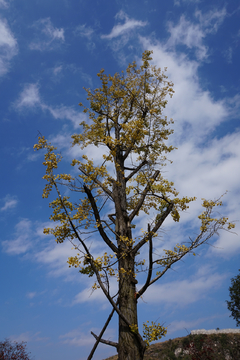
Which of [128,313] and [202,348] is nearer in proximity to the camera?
[128,313]

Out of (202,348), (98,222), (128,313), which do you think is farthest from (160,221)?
(202,348)

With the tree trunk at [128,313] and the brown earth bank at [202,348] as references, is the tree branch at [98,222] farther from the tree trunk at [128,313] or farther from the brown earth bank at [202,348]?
the brown earth bank at [202,348]

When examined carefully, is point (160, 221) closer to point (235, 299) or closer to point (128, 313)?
point (128, 313)

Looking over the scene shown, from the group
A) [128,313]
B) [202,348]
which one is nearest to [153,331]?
[128,313]

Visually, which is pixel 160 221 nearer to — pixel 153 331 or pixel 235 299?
pixel 153 331

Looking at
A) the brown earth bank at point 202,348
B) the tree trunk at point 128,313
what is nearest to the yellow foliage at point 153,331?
the tree trunk at point 128,313

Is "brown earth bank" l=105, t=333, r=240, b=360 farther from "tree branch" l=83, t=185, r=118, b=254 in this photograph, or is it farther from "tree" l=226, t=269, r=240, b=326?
"tree branch" l=83, t=185, r=118, b=254

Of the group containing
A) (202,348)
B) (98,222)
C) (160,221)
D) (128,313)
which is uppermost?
(98,222)

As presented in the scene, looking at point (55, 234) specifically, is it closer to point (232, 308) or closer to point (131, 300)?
point (131, 300)

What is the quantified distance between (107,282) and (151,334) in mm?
1424

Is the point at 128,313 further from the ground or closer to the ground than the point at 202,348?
further from the ground

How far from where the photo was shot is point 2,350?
13.2 m

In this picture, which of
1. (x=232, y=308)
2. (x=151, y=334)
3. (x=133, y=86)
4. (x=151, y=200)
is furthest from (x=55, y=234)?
(x=232, y=308)

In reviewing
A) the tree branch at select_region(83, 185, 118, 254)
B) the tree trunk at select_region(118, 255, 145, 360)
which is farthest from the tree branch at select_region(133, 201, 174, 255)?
the tree branch at select_region(83, 185, 118, 254)
